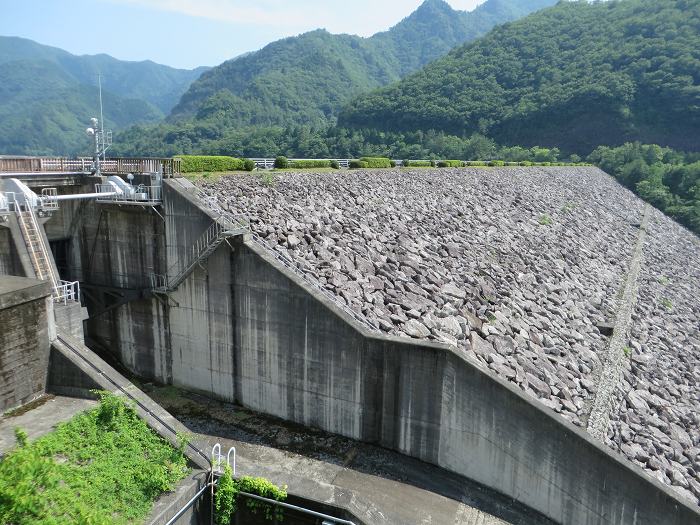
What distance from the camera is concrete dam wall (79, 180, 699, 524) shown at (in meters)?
9.08

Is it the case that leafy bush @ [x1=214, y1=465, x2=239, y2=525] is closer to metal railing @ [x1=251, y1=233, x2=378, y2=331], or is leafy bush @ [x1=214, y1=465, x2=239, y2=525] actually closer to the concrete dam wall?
the concrete dam wall

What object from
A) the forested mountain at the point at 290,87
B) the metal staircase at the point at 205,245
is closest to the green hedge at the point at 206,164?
the metal staircase at the point at 205,245

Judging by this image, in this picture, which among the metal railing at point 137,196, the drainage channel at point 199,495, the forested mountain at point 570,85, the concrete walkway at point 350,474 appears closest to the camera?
the drainage channel at point 199,495

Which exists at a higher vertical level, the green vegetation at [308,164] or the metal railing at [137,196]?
the green vegetation at [308,164]

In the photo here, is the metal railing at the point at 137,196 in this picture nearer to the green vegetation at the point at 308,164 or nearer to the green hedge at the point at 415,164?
the green vegetation at the point at 308,164

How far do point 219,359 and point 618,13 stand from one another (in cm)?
11877

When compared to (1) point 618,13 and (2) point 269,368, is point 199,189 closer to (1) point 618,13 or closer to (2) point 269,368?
(2) point 269,368

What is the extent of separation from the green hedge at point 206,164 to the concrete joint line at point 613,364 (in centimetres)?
1375

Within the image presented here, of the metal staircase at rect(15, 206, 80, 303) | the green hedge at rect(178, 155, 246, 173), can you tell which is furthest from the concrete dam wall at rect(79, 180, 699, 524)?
the green hedge at rect(178, 155, 246, 173)

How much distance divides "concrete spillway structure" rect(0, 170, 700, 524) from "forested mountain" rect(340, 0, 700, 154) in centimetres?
7558

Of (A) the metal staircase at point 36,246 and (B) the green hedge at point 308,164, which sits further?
(B) the green hedge at point 308,164

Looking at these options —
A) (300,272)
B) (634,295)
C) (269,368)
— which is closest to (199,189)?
(300,272)

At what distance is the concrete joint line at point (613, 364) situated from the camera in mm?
11141

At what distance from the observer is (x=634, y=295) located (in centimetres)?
2070
